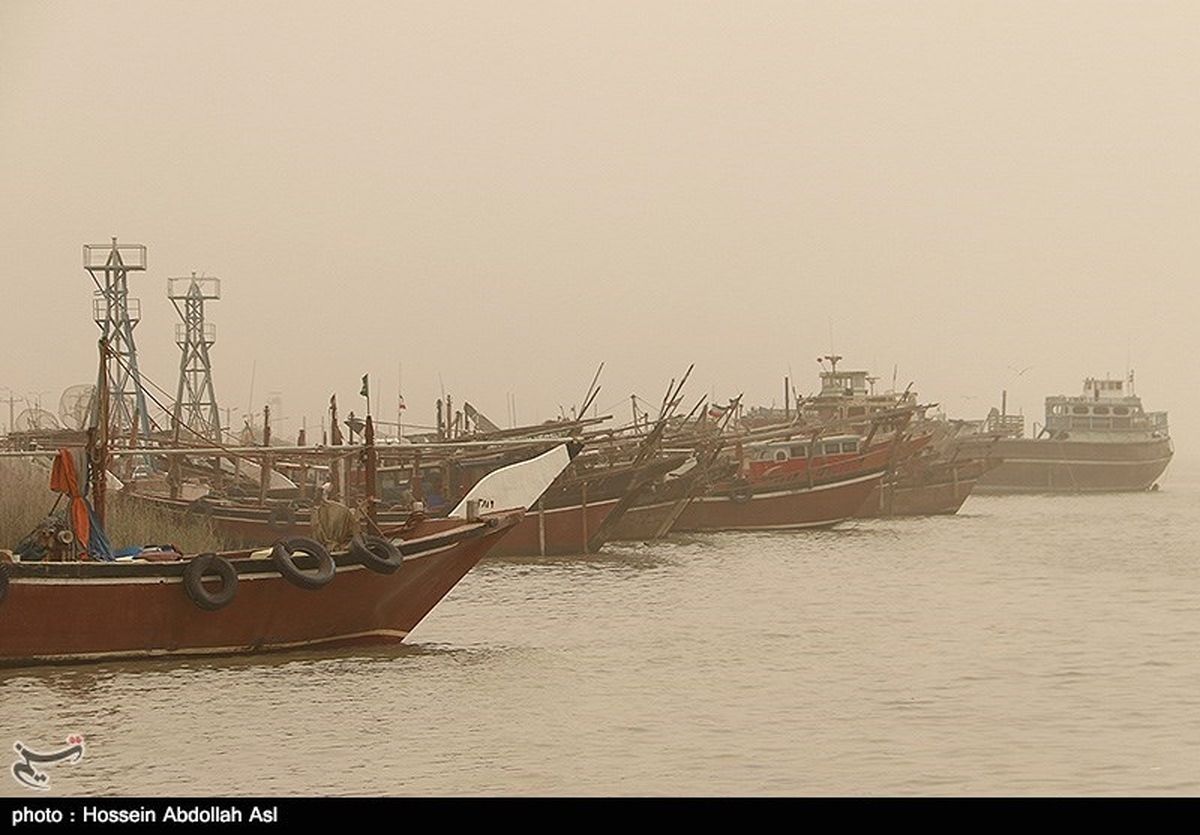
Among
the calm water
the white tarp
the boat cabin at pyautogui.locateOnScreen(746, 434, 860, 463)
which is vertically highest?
the boat cabin at pyautogui.locateOnScreen(746, 434, 860, 463)

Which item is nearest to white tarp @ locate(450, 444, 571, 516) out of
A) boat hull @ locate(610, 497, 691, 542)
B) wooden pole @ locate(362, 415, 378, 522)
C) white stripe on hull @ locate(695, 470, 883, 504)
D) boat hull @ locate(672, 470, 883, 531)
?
wooden pole @ locate(362, 415, 378, 522)

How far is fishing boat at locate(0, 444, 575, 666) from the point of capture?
24.3 metres

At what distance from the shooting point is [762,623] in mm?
34781

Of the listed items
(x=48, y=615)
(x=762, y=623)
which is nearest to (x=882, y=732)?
(x=48, y=615)

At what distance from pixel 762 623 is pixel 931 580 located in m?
11.4

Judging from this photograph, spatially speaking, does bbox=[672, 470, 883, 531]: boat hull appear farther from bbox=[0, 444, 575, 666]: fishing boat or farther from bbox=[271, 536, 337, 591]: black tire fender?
bbox=[271, 536, 337, 591]: black tire fender

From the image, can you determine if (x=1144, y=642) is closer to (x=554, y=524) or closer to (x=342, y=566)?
(x=342, y=566)

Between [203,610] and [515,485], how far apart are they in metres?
5.89

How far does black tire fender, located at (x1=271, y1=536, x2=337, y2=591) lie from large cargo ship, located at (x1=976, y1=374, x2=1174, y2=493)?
93099 mm

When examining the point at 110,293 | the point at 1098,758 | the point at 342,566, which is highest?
the point at 110,293

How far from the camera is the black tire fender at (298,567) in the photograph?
83.3 feet

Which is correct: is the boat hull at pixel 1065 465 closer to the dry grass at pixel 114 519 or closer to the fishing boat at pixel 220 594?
the dry grass at pixel 114 519

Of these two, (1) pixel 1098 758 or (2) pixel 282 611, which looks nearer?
(1) pixel 1098 758

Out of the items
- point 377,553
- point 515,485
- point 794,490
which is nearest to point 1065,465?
point 794,490
